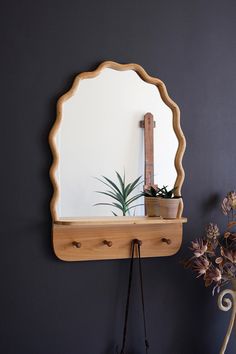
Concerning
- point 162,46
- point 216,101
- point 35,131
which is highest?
point 162,46

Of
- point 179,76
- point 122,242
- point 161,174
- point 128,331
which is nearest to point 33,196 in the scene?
point 122,242

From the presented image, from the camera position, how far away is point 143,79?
155cm

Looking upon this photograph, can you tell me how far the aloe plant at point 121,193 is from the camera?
1.50 metres

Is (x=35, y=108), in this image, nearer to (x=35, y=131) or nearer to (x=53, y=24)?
(x=35, y=131)

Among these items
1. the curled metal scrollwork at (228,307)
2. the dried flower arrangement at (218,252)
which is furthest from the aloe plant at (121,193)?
the curled metal scrollwork at (228,307)

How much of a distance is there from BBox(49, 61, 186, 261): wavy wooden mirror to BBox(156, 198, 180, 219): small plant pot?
3 centimetres

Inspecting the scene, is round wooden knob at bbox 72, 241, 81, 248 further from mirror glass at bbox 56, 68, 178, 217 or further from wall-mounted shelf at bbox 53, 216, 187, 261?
mirror glass at bbox 56, 68, 178, 217

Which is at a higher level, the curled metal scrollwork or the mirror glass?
the mirror glass

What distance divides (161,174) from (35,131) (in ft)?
1.73

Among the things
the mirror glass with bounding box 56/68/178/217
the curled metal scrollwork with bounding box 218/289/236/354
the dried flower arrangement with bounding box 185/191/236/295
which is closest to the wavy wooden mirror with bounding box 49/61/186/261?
the mirror glass with bounding box 56/68/178/217

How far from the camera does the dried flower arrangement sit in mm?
1437

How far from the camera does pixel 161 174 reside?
5.18ft

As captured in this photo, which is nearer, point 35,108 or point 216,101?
point 35,108

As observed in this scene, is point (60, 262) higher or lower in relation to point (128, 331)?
higher
